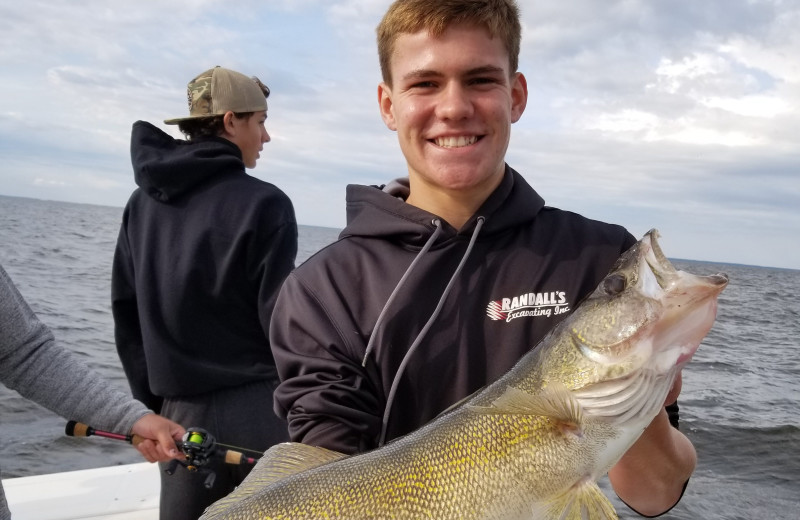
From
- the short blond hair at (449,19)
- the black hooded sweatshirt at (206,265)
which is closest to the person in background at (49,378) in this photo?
the black hooded sweatshirt at (206,265)

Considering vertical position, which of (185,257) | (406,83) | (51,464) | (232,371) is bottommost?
(51,464)

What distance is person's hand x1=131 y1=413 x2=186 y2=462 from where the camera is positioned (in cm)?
349

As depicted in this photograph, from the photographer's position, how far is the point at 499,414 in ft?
7.43

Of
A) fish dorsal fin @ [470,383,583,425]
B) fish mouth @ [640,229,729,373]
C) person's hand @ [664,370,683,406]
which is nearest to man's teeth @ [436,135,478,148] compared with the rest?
fish mouth @ [640,229,729,373]

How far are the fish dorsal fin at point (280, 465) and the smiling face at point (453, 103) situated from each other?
1.13 m

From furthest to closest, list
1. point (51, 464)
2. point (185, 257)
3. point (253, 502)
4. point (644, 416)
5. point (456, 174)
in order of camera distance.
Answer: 1. point (51, 464)
2. point (185, 257)
3. point (456, 174)
4. point (644, 416)
5. point (253, 502)

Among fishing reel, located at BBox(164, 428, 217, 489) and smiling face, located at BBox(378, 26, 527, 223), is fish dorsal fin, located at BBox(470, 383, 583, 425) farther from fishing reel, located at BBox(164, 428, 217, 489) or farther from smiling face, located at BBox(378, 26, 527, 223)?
fishing reel, located at BBox(164, 428, 217, 489)

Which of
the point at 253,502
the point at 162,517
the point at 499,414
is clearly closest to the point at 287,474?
the point at 253,502

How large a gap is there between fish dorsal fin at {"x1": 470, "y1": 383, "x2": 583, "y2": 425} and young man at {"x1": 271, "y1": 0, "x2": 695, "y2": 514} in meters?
0.31

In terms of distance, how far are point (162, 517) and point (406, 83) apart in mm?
3365

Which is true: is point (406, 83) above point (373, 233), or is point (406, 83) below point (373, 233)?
above

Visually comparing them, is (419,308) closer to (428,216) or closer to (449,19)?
(428,216)

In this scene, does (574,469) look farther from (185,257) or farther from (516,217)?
(185,257)

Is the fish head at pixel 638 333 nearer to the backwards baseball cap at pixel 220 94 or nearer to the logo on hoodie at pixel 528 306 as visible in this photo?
the logo on hoodie at pixel 528 306
